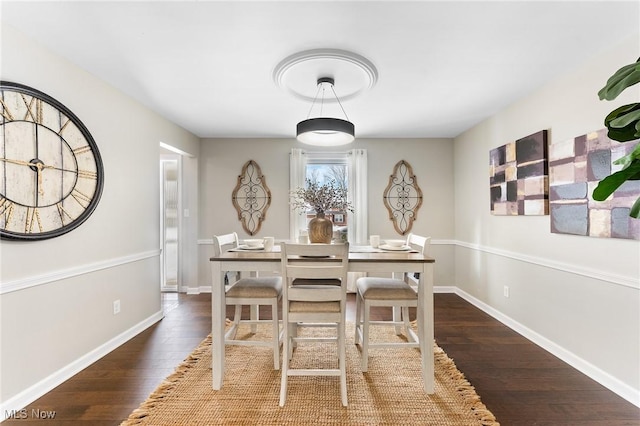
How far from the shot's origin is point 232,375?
88.4 inches

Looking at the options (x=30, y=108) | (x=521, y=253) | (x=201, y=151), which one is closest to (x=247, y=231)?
(x=201, y=151)

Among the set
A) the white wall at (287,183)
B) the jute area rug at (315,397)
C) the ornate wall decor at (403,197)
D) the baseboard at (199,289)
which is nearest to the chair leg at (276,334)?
the jute area rug at (315,397)

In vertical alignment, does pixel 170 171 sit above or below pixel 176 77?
below

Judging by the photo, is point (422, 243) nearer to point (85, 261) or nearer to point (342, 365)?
point (342, 365)

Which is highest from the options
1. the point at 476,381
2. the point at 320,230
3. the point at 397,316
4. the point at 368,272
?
the point at 320,230

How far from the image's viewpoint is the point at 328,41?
201cm

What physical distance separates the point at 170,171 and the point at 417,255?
3.96m

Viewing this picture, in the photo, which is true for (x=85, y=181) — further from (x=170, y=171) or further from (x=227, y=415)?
(x=170, y=171)

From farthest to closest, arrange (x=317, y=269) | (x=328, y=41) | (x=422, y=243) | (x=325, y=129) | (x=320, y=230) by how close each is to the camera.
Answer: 1. (x=422, y=243)
2. (x=320, y=230)
3. (x=325, y=129)
4. (x=328, y=41)
5. (x=317, y=269)

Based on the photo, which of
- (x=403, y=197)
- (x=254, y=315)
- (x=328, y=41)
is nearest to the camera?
(x=328, y=41)

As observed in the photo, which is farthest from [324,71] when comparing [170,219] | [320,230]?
[170,219]

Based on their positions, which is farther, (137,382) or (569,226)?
(569,226)

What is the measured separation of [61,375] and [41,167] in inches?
57.2

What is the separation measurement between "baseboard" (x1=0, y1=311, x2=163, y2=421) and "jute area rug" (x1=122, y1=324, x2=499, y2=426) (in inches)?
28.3
